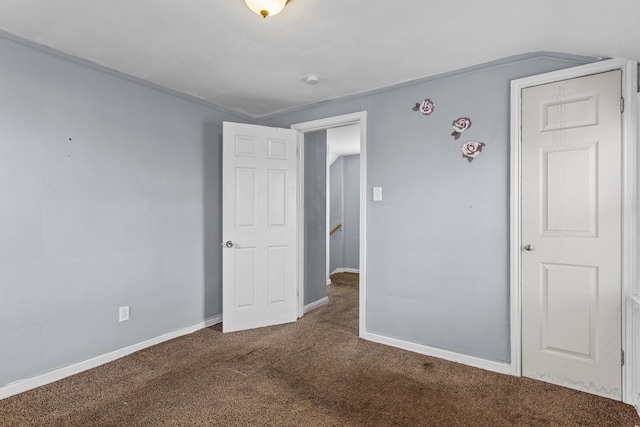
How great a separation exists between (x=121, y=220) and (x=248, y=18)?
1.85 m

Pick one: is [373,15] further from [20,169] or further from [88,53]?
[20,169]

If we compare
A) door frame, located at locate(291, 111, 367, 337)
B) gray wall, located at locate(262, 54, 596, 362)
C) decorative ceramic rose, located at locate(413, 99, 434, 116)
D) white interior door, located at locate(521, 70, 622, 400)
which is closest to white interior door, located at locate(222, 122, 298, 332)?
door frame, located at locate(291, 111, 367, 337)

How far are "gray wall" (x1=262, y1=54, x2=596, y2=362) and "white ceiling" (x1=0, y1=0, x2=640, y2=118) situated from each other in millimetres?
202

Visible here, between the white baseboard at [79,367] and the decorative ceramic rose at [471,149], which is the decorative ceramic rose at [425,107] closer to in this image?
the decorative ceramic rose at [471,149]

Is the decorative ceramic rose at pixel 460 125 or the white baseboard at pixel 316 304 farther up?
the decorative ceramic rose at pixel 460 125

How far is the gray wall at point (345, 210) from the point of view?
21.8 ft

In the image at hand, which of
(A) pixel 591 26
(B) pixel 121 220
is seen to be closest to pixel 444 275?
(A) pixel 591 26

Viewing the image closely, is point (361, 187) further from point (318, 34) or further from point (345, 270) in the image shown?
point (345, 270)

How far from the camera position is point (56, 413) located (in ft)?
6.50

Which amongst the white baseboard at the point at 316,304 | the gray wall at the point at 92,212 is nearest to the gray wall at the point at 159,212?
the gray wall at the point at 92,212

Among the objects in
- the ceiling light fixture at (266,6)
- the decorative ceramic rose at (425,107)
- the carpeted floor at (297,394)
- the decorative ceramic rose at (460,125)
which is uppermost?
the ceiling light fixture at (266,6)

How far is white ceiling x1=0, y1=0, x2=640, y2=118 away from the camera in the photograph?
6.00ft

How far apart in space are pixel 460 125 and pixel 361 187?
997 mm

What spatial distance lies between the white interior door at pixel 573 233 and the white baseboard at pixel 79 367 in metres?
2.90
